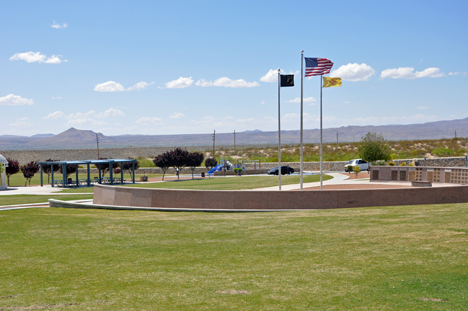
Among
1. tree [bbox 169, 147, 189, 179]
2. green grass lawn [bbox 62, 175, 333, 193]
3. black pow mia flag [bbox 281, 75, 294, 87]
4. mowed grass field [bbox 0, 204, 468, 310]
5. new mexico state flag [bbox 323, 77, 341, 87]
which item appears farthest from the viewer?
tree [bbox 169, 147, 189, 179]

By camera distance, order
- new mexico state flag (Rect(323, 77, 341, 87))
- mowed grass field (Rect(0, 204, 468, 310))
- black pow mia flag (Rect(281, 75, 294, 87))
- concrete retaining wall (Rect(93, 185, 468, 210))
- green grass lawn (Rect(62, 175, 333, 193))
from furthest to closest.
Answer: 1. green grass lawn (Rect(62, 175, 333, 193))
2. new mexico state flag (Rect(323, 77, 341, 87))
3. black pow mia flag (Rect(281, 75, 294, 87))
4. concrete retaining wall (Rect(93, 185, 468, 210))
5. mowed grass field (Rect(0, 204, 468, 310))

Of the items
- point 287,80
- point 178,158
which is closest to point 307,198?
point 287,80

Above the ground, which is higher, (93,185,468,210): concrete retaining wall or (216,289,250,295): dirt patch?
(93,185,468,210): concrete retaining wall

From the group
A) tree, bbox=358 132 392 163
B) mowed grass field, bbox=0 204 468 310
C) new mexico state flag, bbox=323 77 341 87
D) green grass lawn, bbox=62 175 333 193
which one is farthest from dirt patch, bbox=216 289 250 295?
tree, bbox=358 132 392 163

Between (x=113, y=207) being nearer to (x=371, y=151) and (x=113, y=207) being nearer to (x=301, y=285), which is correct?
(x=301, y=285)

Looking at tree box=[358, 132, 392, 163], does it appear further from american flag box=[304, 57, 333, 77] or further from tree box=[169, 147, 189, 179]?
american flag box=[304, 57, 333, 77]

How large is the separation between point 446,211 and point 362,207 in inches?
124

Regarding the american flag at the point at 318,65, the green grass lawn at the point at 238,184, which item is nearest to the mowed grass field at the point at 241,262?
the american flag at the point at 318,65

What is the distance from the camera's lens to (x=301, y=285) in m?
8.08

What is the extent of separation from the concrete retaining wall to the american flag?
7780 millimetres

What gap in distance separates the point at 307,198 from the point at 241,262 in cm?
877

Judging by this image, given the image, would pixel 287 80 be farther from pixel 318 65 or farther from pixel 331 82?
pixel 331 82

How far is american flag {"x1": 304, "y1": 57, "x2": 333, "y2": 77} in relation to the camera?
23.3m

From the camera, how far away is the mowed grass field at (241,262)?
24.0ft
